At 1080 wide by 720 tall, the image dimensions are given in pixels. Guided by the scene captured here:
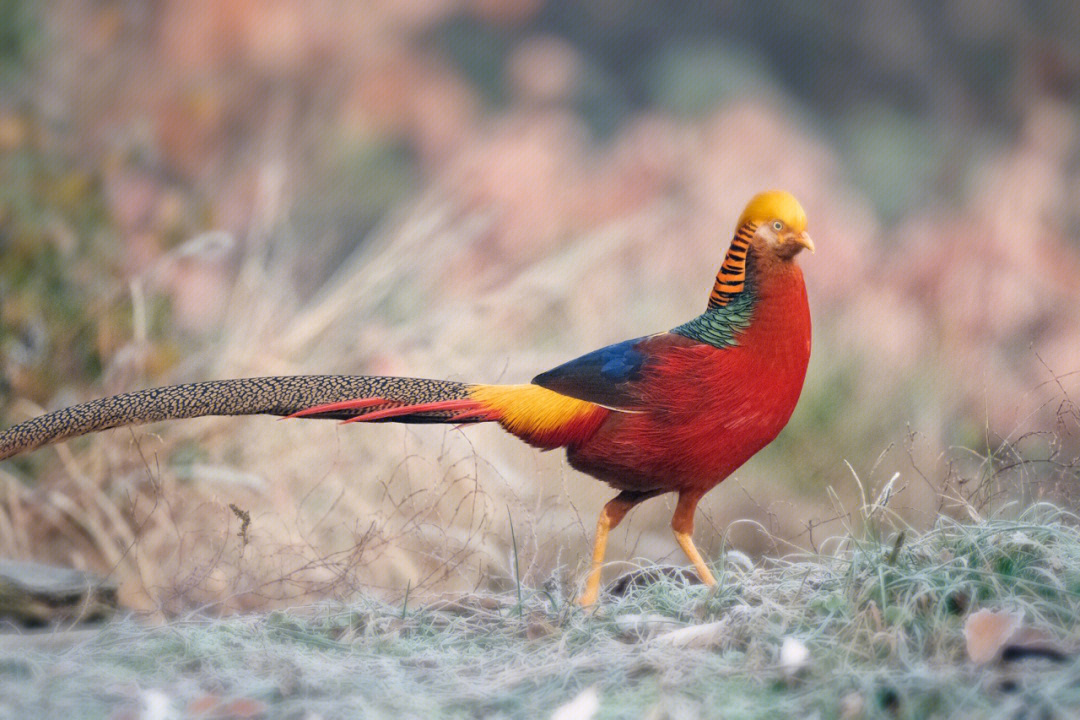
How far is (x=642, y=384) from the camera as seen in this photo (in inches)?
98.7

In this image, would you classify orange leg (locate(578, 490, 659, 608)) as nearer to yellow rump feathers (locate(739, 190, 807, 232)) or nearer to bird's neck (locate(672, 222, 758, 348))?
bird's neck (locate(672, 222, 758, 348))

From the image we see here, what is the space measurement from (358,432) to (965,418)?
260 cm

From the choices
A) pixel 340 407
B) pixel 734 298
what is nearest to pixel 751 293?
pixel 734 298

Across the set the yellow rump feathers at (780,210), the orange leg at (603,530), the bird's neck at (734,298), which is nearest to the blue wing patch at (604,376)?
the bird's neck at (734,298)

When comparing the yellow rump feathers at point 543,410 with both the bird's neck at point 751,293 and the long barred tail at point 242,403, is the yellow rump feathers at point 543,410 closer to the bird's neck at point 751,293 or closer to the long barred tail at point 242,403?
the long barred tail at point 242,403

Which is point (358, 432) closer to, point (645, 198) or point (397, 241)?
point (397, 241)

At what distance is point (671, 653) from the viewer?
212 centimetres

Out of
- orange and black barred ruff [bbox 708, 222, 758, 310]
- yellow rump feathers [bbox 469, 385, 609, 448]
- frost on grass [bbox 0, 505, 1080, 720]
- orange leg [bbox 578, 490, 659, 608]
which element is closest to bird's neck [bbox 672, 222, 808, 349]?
orange and black barred ruff [bbox 708, 222, 758, 310]

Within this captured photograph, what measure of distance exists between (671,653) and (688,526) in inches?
21.8

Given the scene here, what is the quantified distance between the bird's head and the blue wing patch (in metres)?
0.37

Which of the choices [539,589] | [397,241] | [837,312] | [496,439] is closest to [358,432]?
[496,439]

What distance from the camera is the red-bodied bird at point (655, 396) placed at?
97.3 inches

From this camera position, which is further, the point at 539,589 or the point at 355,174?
the point at 355,174

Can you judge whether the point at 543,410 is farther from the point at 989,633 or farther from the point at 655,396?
the point at 989,633
